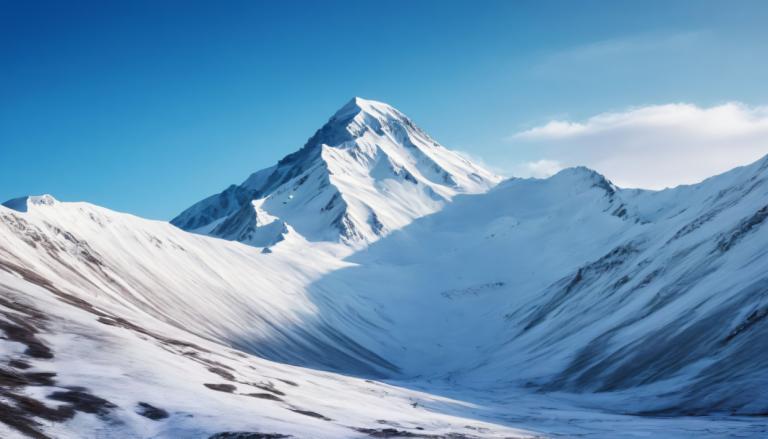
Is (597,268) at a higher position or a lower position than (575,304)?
higher

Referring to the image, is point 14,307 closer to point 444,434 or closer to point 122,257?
point 444,434

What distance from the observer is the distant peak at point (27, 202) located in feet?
373

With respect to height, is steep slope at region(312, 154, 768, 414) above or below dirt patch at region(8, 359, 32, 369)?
above

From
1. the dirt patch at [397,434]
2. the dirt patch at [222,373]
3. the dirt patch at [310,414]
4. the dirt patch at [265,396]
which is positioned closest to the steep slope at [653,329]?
the dirt patch at [397,434]

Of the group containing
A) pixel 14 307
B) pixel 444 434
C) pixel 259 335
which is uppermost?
pixel 259 335

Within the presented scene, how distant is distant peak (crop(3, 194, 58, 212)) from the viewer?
114m

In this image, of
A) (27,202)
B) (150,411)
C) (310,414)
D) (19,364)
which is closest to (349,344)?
(27,202)

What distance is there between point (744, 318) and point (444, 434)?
4953cm

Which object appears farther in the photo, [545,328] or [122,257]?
[545,328]

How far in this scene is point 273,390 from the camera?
2283 inches

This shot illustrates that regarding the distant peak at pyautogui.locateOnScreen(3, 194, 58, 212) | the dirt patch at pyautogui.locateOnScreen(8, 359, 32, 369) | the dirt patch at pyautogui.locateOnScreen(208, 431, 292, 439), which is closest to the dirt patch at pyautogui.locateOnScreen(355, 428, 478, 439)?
the dirt patch at pyautogui.locateOnScreen(208, 431, 292, 439)

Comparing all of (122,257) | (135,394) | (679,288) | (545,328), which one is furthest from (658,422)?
(122,257)

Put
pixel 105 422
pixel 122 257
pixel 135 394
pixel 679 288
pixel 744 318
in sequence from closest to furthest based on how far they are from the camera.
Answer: pixel 105 422
pixel 135 394
pixel 744 318
pixel 679 288
pixel 122 257

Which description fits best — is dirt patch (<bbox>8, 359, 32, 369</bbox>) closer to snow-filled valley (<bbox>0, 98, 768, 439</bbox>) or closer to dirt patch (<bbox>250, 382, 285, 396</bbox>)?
snow-filled valley (<bbox>0, 98, 768, 439</bbox>)
